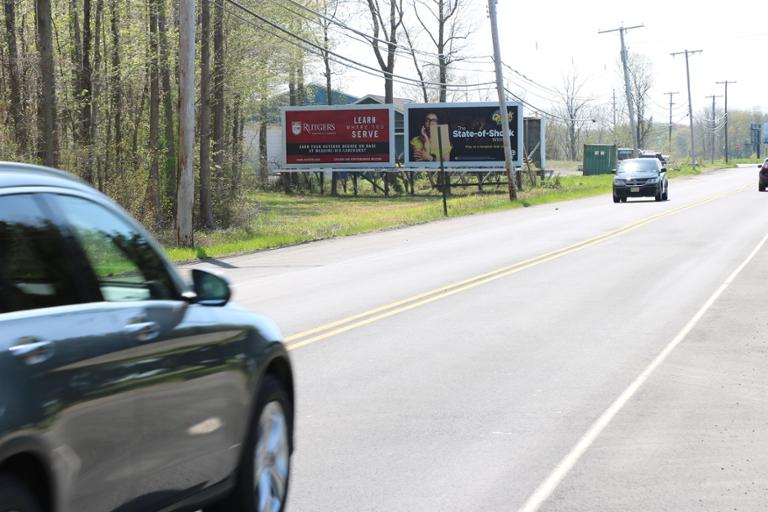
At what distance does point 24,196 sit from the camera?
3938 millimetres

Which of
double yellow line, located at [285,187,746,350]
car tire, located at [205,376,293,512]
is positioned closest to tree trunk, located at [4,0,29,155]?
double yellow line, located at [285,187,746,350]

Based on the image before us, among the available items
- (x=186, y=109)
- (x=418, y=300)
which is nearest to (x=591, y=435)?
(x=418, y=300)

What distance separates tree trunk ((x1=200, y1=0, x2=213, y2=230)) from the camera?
30.9 m

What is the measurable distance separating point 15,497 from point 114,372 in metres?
0.71

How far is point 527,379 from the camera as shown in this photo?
9984 mm

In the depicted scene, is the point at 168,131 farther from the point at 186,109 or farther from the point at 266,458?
the point at 266,458

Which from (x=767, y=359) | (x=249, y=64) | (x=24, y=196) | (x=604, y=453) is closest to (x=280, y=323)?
(x=767, y=359)

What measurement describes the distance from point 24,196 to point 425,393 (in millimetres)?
5731

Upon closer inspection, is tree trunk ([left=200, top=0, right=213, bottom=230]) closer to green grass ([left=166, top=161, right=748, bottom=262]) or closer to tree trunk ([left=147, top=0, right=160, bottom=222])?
green grass ([left=166, top=161, right=748, bottom=262])

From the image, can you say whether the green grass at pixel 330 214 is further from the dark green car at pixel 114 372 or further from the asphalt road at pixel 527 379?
the dark green car at pixel 114 372

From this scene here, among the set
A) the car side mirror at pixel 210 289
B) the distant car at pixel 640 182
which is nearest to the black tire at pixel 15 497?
the car side mirror at pixel 210 289

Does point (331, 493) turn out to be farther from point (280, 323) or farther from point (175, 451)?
point (280, 323)

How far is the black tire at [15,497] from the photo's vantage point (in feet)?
11.0

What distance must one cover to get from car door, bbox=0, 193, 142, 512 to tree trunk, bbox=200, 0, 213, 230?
89.0 feet
